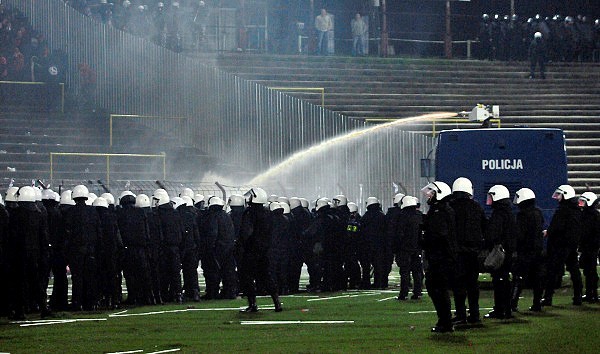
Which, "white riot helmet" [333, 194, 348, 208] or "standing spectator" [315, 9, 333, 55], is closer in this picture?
"white riot helmet" [333, 194, 348, 208]

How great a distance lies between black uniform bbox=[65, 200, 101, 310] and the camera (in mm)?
20188

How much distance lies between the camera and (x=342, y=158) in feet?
110

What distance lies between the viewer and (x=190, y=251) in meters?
22.9

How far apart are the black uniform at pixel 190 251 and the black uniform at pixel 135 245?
131cm

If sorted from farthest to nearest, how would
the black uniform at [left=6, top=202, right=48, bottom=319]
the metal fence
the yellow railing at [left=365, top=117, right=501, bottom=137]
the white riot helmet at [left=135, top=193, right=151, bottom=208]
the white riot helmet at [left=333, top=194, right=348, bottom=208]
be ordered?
the yellow railing at [left=365, top=117, right=501, bottom=137] < the metal fence < the white riot helmet at [left=333, top=194, right=348, bottom=208] < the white riot helmet at [left=135, top=193, right=151, bottom=208] < the black uniform at [left=6, top=202, right=48, bottom=319]

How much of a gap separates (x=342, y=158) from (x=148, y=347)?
760 inches

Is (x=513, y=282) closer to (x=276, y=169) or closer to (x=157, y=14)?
(x=276, y=169)

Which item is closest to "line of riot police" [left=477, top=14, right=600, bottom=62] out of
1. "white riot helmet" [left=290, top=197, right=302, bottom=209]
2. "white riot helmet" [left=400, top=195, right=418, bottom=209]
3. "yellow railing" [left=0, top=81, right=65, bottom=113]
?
"yellow railing" [left=0, top=81, right=65, bottom=113]

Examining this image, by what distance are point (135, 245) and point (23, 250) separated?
2.51m

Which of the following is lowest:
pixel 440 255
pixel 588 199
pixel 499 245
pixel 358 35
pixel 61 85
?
pixel 440 255

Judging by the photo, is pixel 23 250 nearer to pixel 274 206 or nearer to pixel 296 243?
pixel 274 206

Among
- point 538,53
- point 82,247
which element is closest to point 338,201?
point 82,247

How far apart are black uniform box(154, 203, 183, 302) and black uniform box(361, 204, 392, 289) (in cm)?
460

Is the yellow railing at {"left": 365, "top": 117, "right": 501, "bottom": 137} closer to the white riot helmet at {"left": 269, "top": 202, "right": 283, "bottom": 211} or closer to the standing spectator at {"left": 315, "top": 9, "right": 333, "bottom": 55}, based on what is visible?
the standing spectator at {"left": 315, "top": 9, "right": 333, "bottom": 55}
